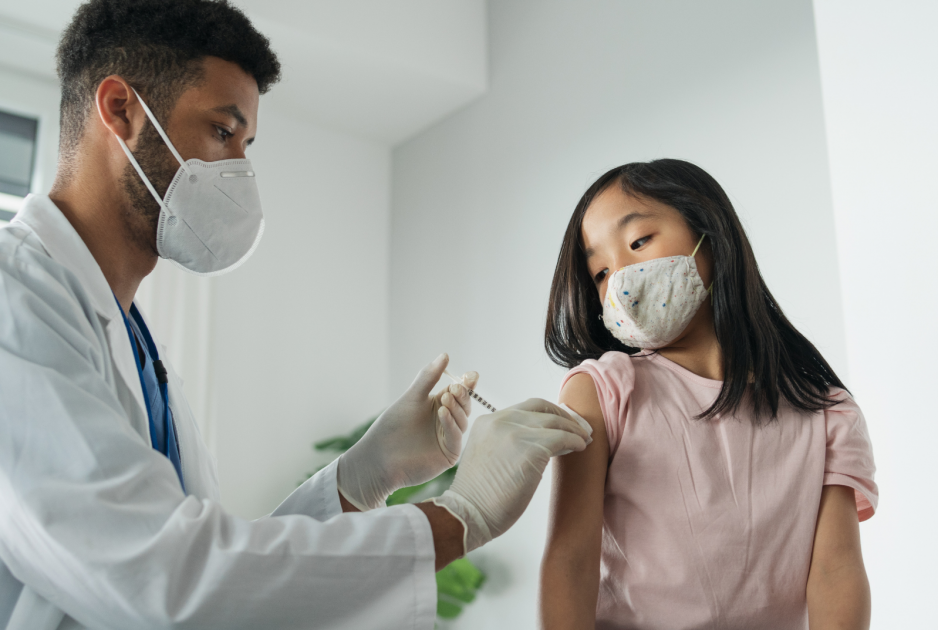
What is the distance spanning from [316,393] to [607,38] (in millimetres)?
2233

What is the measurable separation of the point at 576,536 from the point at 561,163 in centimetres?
242

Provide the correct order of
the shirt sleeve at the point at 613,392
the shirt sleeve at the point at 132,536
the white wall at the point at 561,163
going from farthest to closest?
the white wall at the point at 561,163
the shirt sleeve at the point at 613,392
the shirt sleeve at the point at 132,536

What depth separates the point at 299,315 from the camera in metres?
3.85

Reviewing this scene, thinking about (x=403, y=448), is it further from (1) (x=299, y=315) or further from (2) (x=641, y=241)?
(1) (x=299, y=315)

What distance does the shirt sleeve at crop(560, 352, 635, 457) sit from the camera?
1.11 meters

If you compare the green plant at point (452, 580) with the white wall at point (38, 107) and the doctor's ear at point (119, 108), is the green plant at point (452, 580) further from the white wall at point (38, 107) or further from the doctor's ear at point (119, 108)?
the doctor's ear at point (119, 108)

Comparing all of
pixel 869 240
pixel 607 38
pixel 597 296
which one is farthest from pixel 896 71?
pixel 607 38

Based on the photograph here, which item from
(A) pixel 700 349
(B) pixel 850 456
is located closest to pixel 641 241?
(A) pixel 700 349

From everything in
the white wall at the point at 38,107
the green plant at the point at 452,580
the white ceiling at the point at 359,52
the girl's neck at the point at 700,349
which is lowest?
the green plant at the point at 452,580

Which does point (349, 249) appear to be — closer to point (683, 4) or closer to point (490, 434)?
point (683, 4)

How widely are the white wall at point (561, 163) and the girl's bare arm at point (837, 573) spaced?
1243 mm

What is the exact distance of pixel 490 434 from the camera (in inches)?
44.0

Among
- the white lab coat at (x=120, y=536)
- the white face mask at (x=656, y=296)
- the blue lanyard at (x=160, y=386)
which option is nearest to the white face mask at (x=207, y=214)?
the blue lanyard at (x=160, y=386)

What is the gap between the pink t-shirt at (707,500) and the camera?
1.03 metres
